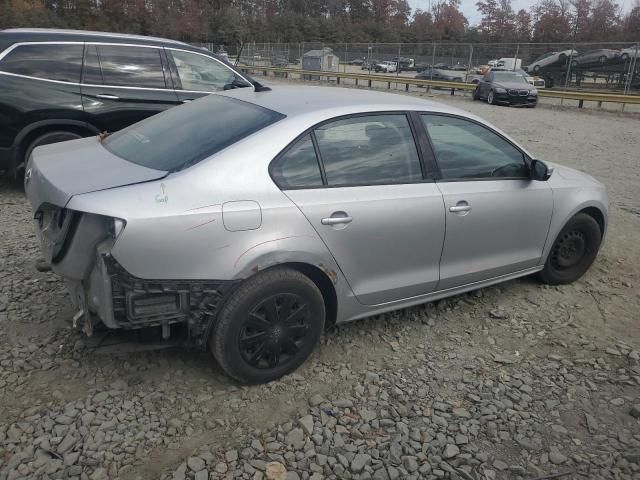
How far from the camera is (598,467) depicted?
8.66 ft

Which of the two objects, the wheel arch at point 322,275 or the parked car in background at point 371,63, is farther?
the parked car in background at point 371,63

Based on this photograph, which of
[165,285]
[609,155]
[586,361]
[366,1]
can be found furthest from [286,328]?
[366,1]

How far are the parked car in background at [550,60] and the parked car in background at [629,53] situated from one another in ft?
7.71

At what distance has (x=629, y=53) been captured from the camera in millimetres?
23062

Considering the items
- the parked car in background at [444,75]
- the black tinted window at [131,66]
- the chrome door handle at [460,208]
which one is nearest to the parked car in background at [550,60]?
the parked car in background at [444,75]

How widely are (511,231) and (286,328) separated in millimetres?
1909

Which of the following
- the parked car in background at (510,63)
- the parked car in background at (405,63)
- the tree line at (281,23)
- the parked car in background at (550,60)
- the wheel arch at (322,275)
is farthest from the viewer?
the tree line at (281,23)

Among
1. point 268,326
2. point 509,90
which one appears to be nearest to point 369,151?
point 268,326

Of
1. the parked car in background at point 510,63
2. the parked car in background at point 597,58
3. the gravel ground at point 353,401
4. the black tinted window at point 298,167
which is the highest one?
the parked car in background at point 597,58

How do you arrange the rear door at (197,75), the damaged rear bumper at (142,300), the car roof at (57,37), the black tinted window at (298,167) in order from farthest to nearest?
1. the rear door at (197,75)
2. the car roof at (57,37)
3. the black tinted window at (298,167)
4. the damaged rear bumper at (142,300)

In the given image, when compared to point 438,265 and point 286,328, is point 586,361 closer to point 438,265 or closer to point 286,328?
point 438,265

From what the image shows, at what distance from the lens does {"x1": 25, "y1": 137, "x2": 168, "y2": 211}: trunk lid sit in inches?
106

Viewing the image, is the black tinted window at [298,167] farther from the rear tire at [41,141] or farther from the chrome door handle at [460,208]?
the rear tire at [41,141]

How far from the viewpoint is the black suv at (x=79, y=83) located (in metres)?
5.66
